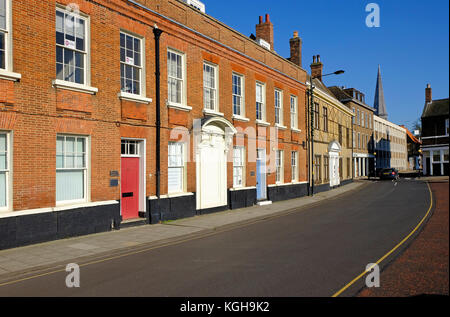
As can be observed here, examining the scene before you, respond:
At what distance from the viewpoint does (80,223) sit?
10805mm

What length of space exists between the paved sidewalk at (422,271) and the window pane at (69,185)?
8.72 m

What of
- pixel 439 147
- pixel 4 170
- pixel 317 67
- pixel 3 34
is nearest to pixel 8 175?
pixel 4 170

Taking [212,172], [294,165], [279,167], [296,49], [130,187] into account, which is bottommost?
[130,187]

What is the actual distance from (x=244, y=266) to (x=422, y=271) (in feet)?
10.3

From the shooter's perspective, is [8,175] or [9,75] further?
[8,175]

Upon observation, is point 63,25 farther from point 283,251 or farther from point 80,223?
point 283,251

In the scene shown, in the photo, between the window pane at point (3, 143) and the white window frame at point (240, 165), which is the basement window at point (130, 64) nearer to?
the window pane at point (3, 143)

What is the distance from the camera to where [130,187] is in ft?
42.4

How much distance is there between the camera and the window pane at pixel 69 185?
10.6m

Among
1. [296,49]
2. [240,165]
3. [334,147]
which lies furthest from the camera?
[334,147]

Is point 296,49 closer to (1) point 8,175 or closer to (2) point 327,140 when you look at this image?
(2) point 327,140

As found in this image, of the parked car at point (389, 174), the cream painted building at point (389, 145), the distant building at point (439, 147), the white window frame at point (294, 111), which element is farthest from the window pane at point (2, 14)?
the cream painted building at point (389, 145)
